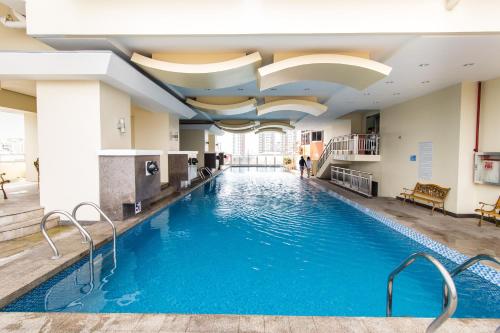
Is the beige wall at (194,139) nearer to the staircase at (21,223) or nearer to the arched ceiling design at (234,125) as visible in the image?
the arched ceiling design at (234,125)

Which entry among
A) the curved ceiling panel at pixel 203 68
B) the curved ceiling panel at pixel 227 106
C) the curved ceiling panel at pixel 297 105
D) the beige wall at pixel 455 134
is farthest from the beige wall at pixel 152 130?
the beige wall at pixel 455 134

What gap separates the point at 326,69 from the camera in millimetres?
5488

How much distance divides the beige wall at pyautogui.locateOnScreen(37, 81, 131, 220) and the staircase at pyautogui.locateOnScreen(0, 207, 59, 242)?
35 centimetres

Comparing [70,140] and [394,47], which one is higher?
[394,47]

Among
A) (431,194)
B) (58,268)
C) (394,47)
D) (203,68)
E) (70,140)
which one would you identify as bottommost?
(58,268)

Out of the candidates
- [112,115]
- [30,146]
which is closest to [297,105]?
[112,115]

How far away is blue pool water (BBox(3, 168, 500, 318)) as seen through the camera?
9.36ft

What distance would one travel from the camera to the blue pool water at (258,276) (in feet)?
9.36

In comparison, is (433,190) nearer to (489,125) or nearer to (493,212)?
(493,212)

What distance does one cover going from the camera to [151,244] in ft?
15.3

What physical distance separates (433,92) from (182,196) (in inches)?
331

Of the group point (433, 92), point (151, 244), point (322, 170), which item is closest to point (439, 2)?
point (433, 92)

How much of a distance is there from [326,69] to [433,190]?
469 cm

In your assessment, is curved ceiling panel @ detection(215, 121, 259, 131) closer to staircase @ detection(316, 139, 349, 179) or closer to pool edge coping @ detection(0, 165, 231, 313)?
staircase @ detection(316, 139, 349, 179)
